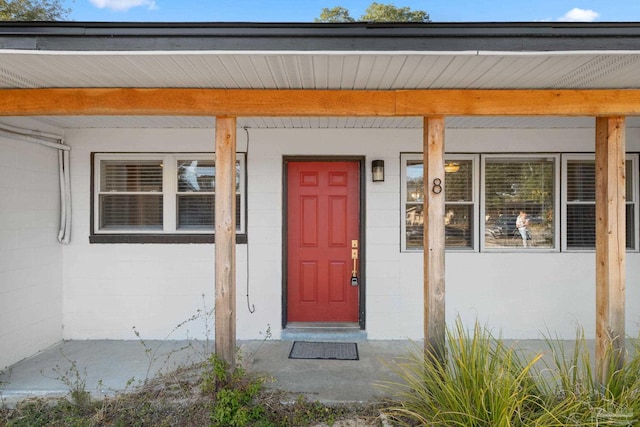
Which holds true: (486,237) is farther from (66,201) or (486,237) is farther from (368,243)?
(66,201)

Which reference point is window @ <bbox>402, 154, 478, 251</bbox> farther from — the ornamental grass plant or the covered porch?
the ornamental grass plant

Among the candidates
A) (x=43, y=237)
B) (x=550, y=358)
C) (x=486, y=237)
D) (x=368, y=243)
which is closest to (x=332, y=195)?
(x=368, y=243)

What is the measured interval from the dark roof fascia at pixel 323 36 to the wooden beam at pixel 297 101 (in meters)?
0.61

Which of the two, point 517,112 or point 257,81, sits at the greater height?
point 257,81

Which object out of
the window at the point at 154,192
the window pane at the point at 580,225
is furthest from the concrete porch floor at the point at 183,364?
the window at the point at 154,192

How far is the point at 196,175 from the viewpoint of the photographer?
4.54 metres

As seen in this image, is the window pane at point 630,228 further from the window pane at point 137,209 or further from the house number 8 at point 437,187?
the window pane at point 137,209

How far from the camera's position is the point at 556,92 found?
286cm

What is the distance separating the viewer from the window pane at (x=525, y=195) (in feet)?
14.8

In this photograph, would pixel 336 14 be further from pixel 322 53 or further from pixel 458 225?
→ pixel 322 53

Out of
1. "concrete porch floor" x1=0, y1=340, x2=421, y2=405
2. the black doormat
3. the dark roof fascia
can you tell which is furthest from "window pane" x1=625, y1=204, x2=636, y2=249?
the black doormat

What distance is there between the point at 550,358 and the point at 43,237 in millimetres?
5383

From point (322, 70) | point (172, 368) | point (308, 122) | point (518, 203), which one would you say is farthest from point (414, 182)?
point (172, 368)

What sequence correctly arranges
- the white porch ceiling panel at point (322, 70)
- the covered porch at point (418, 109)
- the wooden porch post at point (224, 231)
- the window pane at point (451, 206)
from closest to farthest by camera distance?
the white porch ceiling panel at point (322, 70) → the covered porch at point (418, 109) → the wooden porch post at point (224, 231) → the window pane at point (451, 206)
